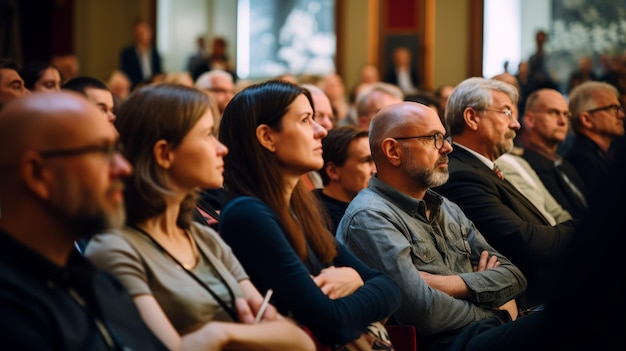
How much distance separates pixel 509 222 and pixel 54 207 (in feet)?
7.68

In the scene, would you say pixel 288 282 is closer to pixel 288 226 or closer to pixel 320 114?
pixel 288 226

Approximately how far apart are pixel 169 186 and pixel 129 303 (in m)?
0.38

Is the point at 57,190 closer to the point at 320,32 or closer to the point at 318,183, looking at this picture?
the point at 318,183

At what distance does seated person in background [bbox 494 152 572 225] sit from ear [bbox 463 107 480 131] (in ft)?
0.76

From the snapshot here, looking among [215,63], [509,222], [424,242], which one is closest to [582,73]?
[215,63]

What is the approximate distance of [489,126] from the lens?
415cm

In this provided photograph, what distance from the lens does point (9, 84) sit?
152 inches

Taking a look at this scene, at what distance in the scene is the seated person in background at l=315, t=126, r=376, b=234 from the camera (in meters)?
4.02

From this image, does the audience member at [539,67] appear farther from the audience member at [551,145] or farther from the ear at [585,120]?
the audience member at [551,145]

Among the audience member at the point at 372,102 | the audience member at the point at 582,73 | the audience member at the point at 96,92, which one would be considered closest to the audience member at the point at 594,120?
the audience member at the point at 372,102

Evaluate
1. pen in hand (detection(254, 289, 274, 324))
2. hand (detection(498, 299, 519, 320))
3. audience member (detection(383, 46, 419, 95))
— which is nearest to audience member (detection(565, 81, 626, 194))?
hand (detection(498, 299, 519, 320))

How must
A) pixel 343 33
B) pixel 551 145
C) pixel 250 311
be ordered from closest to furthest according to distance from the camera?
pixel 250 311
pixel 551 145
pixel 343 33

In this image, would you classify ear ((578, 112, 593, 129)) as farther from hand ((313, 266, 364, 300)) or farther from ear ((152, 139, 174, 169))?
ear ((152, 139, 174, 169))

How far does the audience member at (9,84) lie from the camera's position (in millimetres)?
3857
